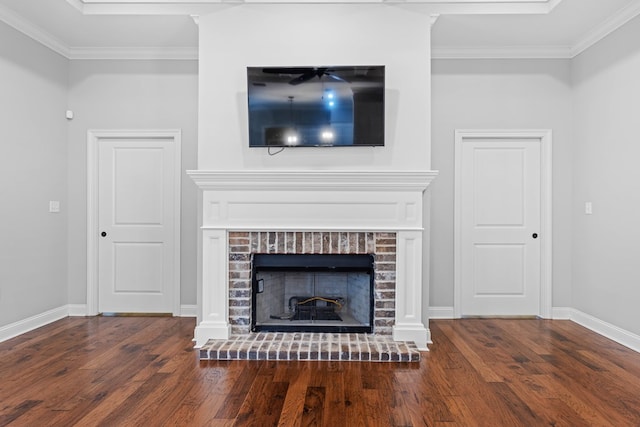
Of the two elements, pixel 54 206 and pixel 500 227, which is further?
pixel 500 227

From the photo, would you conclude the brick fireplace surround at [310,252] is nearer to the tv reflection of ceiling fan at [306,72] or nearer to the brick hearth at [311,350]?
the brick hearth at [311,350]

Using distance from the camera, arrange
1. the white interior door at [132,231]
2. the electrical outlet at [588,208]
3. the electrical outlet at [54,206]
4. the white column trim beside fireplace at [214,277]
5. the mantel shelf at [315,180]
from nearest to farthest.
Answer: the mantel shelf at [315,180]
the white column trim beside fireplace at [214,277]
the electrical outlet at [588,208]
the electrical outlet at [54,206]
the white interior door at [132,231]

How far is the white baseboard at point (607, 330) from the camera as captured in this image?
3326 millimetres

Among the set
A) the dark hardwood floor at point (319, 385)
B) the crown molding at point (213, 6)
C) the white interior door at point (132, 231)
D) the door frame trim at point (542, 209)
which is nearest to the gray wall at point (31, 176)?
the white interior door at point (132, 231)

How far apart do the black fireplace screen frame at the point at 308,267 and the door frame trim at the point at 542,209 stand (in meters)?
1.26

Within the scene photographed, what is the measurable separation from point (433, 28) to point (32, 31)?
3.60 metres

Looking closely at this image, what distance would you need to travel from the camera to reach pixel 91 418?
2.14 m

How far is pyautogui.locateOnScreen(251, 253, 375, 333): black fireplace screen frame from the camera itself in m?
3.46

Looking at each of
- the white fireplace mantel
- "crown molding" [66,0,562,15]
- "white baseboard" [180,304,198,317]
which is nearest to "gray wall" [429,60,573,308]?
"crown molding" [66,0,562,15]

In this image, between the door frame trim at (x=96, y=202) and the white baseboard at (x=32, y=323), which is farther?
the door frame trim at (x=96, y=202)

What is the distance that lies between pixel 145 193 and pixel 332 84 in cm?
230

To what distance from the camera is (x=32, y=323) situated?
3.81 metres

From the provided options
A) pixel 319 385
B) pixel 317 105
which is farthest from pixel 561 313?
pixel 317 105

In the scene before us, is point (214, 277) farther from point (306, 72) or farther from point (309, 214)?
point (306, 72)
